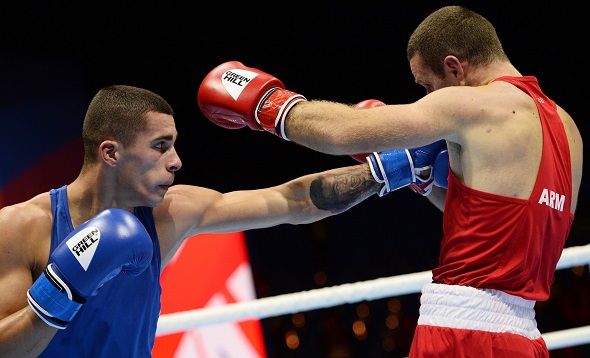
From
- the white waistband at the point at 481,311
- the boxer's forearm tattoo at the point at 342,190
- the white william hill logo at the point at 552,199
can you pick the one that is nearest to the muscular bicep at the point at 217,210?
the boxer's forearm tattoo at the point at 342,190

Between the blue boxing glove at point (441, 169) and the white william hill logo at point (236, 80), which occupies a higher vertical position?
the white william hill logo at point (236, 80)

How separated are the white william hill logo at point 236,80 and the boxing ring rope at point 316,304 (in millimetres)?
826

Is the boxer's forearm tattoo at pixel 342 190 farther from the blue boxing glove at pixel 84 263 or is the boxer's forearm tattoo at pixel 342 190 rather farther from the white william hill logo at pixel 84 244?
the white william hill logo at pixel 84 244

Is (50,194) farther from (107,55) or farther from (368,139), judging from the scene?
(107,55)

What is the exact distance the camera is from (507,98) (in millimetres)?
2293

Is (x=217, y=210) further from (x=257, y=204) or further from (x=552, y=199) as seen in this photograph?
(x=552, y=199)

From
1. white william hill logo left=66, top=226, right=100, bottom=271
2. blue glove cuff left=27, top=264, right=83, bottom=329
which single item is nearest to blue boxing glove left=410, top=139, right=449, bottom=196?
white william hill logo left=66, top=226, right=100, bottom=271

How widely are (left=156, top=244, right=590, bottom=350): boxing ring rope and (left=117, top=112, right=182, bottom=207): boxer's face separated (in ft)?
2.17

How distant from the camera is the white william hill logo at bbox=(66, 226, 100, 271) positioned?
82.6 inches

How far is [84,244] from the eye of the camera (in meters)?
2.13

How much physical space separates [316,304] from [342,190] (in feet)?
1.59

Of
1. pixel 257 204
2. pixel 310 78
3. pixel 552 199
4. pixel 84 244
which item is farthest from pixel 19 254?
pixel 310 78

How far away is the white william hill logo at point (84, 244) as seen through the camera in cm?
210

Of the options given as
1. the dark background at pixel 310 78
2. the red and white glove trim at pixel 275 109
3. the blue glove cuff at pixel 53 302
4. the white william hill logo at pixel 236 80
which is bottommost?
the dark background at pixel 310 78
